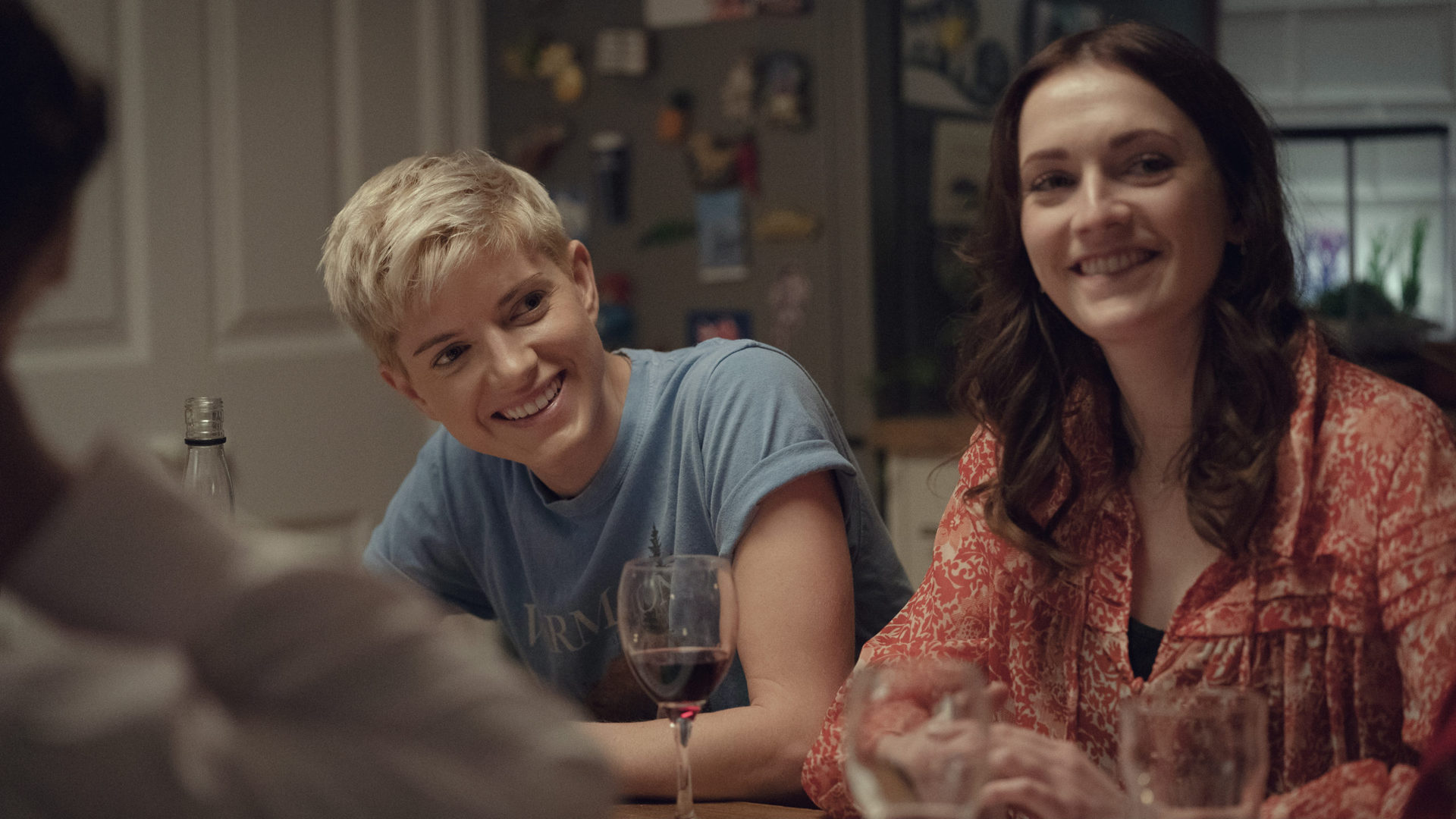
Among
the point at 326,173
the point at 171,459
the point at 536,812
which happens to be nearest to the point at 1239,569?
the point at 536,812

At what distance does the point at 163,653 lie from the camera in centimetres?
57

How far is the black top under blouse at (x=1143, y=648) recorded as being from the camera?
1.29 metres

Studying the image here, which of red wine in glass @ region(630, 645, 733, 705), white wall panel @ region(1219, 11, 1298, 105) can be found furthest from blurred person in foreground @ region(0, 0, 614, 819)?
white wall panel @ region(1219, 11, 1298, 105)

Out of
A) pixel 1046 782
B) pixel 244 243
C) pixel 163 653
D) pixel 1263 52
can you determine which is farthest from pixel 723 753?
pixel 1263 52

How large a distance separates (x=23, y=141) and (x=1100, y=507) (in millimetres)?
1072

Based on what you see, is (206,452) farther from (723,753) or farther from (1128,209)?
(1128,209)

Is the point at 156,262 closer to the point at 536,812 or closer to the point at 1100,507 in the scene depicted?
the point at 1100,507

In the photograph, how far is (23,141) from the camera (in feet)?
1.85

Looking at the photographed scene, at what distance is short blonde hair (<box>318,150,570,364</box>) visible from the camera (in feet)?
4.48

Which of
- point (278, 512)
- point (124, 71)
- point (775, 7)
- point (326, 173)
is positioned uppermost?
point (775, 7)

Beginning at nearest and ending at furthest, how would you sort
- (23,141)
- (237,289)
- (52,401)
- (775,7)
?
(23,141) → (52,401) → (237,289) → (775,7)

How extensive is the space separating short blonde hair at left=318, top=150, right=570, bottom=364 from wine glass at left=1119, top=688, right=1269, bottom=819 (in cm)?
85

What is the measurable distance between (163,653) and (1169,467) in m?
1.05

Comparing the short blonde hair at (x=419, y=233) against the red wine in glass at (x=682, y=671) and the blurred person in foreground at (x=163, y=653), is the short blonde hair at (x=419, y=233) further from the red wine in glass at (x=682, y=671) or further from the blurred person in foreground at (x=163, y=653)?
the blurred person in foreground at (x=163, y=653)
